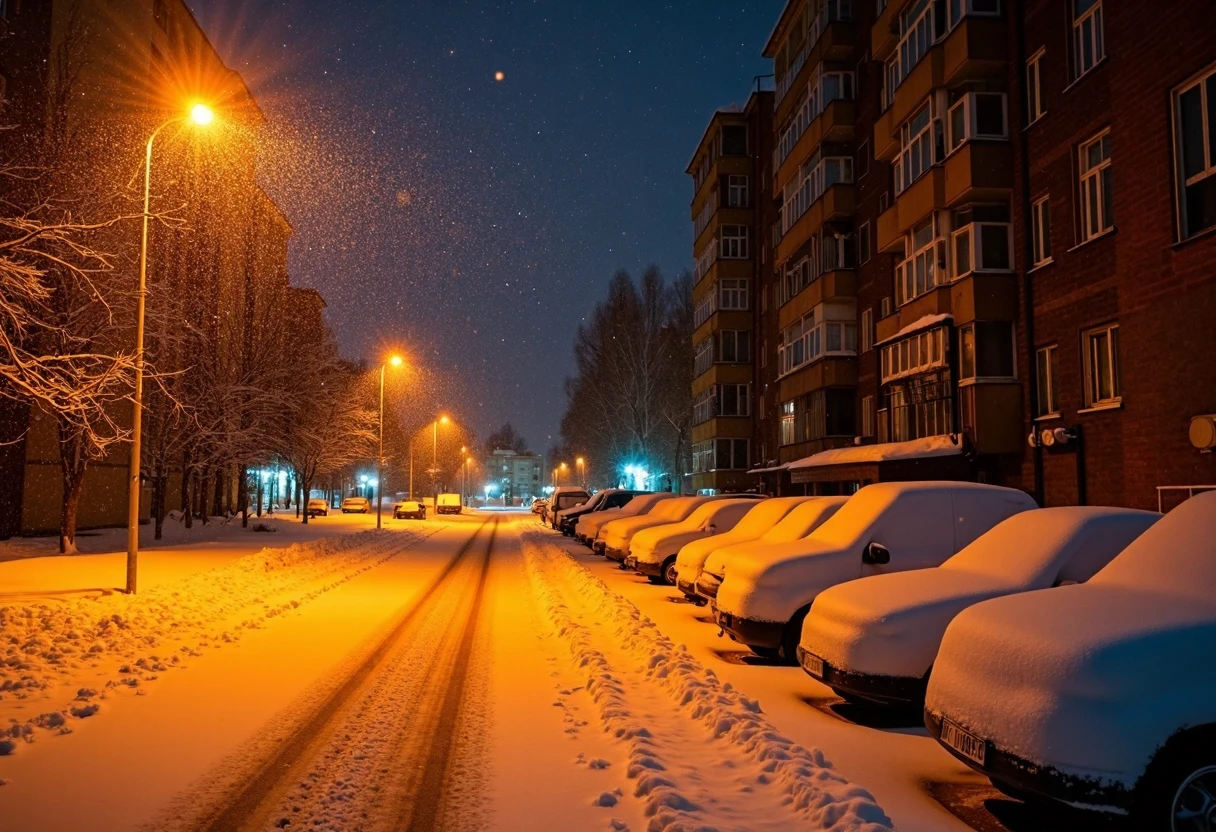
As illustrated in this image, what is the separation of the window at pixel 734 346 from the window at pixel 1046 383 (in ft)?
90.4

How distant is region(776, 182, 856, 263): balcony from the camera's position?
106 ft

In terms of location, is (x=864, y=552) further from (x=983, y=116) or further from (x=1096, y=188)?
(x=983, y=116)

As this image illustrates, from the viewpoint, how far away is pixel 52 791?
5.45 meters

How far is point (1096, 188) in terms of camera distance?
1794 centimetres

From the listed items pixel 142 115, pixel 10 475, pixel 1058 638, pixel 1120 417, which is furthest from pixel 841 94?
pixel 1058 638

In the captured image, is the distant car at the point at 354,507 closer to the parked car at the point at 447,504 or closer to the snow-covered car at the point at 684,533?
the parked car at the point at 447,504

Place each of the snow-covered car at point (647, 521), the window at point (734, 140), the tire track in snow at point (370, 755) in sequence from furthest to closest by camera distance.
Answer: the window at point (734, 140)
the snow-covered car at point (647, 521)
the tire track in snow at point (370, 755)

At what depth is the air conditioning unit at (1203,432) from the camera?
485 inches

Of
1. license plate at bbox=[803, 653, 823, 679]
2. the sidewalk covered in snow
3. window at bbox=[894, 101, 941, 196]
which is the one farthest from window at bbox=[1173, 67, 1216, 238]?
window at bbox=[894, 101, 941, 196]

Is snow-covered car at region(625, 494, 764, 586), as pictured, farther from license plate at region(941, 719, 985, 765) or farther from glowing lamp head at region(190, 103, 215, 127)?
license plate at region(941, 719, 985, 765)

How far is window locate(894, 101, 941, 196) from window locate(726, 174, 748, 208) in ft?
73.8

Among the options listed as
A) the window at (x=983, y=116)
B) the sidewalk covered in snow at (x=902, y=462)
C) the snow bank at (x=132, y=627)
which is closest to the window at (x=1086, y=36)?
the window at (x=983, y=116)

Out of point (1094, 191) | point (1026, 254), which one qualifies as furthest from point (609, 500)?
point (1094, 191)

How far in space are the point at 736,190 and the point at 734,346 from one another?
8512 millimetres
